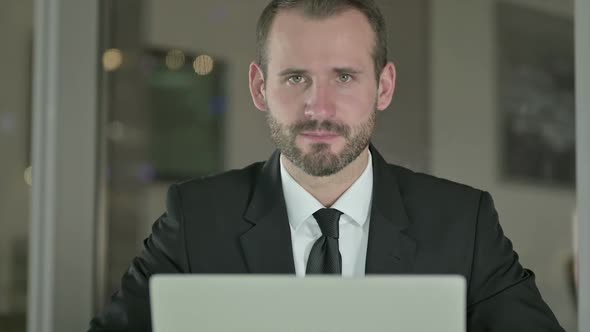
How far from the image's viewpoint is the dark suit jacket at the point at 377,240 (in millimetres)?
2051

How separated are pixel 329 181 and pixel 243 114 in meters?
0.66

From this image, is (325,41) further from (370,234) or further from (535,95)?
(535,95)

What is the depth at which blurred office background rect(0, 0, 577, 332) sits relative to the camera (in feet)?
7.31

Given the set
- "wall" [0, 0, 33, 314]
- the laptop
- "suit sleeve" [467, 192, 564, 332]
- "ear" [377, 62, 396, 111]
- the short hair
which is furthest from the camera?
"wall" [0, 0, 33, 314]

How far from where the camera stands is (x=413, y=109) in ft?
8.00

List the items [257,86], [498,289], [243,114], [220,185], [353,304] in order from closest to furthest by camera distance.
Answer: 1. [353,304]
2. [498,289]
3. [220,185]
4. [257,86]
5. [243,114]

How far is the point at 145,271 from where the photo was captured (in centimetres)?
215

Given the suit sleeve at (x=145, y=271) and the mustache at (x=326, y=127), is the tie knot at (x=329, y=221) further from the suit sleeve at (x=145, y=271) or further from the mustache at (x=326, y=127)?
the suit sleeve at (x=145, y=271)

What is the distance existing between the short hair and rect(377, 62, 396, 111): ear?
0.03 meters

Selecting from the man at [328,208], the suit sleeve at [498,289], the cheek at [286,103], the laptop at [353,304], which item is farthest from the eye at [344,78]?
the laptop at [353,304]

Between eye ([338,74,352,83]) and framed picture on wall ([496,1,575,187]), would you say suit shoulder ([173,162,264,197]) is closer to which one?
eye ([338,74,352,83])

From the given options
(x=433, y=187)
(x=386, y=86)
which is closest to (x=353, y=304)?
(x=433, y=187)

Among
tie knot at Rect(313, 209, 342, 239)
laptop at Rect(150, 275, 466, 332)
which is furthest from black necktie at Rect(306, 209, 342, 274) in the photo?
laptop at Rect(150, 275, 466, 332)

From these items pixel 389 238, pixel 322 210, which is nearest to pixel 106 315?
pixel 322 210
